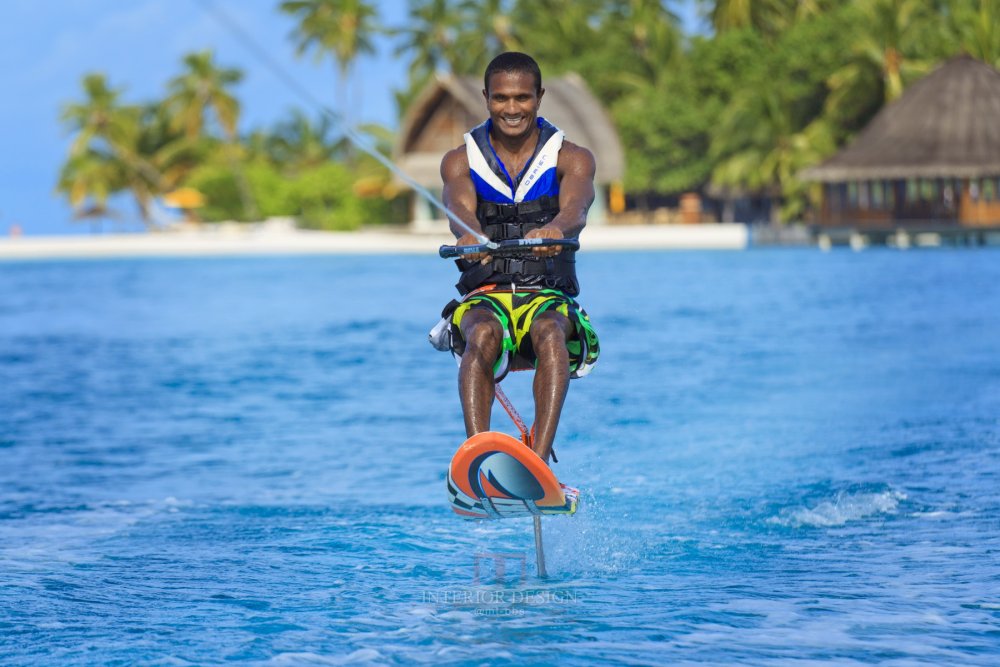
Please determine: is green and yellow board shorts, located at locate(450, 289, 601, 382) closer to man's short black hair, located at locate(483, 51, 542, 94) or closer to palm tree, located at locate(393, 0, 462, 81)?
man's short black hair, located at locate(483, 51, 542, 94)

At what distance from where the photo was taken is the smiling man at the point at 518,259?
623 cm

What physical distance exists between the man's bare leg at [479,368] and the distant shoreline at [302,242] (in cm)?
3982

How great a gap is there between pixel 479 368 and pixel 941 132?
4313 cm

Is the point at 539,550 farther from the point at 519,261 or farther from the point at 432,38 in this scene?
the point at 432,38

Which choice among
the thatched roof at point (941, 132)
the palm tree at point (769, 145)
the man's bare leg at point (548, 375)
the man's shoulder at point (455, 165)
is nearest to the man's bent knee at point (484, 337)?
the man's bare leg at point (548, 375)

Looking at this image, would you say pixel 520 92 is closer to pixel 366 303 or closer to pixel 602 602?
pixel 602 602

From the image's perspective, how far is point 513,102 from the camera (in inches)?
250

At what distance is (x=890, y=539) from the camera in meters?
8.26

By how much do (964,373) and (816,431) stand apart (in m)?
4.71

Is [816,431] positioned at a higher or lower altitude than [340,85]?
lower

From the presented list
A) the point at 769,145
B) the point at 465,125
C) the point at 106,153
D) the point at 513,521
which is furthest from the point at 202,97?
the point at 513,521

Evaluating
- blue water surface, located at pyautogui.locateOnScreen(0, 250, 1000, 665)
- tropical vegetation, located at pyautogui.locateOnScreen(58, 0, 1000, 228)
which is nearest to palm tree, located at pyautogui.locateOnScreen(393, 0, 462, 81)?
tropical vegetation, located at pyautogui.locateOnScreen(58, 0, 1000, 228)

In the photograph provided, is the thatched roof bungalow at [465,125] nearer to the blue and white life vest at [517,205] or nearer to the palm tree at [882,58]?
the palm tree at [882,58]

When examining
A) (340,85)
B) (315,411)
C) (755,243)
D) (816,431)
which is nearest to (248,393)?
(315,411)
